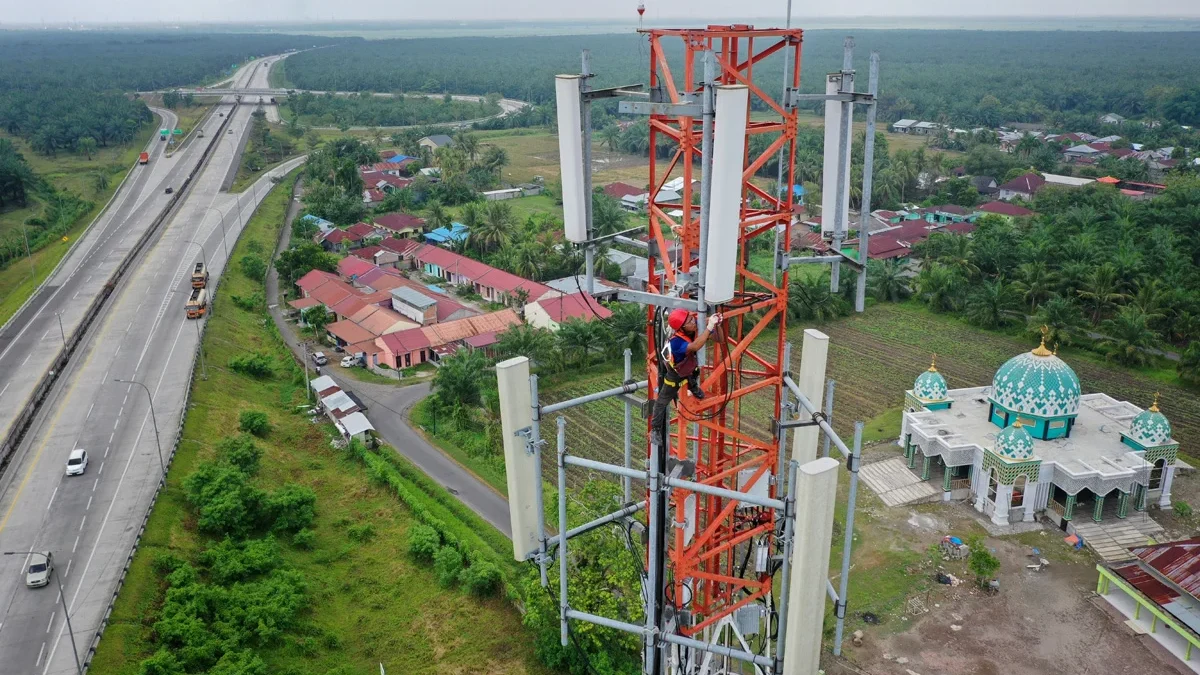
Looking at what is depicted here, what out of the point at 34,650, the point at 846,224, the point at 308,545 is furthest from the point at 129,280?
the point at 846,224

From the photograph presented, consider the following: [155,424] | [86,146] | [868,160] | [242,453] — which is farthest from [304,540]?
[86,146]

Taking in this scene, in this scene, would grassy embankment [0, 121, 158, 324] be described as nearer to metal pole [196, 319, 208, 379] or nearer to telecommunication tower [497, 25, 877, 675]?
metal pole [196, 319, 208, 379]

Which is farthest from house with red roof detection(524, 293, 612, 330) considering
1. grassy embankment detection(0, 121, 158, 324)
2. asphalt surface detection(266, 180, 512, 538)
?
grassy embankment detection(0, 121, 158, 324)

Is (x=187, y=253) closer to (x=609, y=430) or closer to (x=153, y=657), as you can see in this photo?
(x=609, y=430)

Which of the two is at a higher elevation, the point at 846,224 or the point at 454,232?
the point at 846,224

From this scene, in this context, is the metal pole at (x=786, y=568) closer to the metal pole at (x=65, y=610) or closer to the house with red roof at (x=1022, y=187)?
the metal pole at (x=65, y=610)

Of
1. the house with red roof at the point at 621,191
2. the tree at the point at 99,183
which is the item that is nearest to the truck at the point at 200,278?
the tree at the point at 99,183
